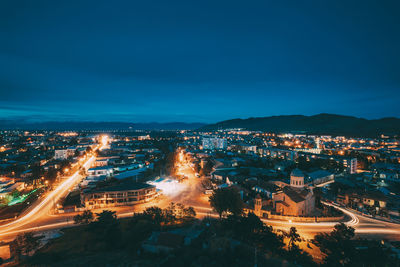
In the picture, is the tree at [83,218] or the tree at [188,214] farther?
the tree at [188,214]

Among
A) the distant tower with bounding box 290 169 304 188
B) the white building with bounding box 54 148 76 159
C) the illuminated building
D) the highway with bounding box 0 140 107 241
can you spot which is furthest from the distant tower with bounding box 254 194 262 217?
the white building with bounding box 54 148 76 159

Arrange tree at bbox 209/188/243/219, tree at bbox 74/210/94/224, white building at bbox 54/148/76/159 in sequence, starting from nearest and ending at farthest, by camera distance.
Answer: tree at bbox 74/210/94/224
tree at bbox 209/188/243/219
white building at bbox 54/148/76/159

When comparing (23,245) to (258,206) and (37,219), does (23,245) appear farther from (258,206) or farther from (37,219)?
(258,206)

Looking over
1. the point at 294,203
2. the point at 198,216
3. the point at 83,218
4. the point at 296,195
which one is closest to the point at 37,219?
the point at 83,218

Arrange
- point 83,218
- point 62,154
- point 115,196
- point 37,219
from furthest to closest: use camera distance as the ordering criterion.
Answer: point 62,154
point 115,196
point 37,219
point 83,218

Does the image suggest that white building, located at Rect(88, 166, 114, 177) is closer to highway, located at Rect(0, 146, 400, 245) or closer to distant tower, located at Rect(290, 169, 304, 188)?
highway, located at Rect(0, 146, 400, 245)

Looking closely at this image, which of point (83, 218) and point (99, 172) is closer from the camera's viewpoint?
point (83, 218)

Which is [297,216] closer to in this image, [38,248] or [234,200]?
[234,200]

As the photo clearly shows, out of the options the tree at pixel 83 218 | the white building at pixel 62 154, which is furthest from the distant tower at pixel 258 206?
the white building at pixel 62 154

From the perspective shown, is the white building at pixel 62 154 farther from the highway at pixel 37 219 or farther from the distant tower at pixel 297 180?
the distant tower at pixel 297 180

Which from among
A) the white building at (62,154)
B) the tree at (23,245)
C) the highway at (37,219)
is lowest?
the highway at (37,219)

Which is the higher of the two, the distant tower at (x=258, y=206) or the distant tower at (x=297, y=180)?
the distant tower at (x=297, y=180)

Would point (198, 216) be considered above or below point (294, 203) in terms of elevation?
below
